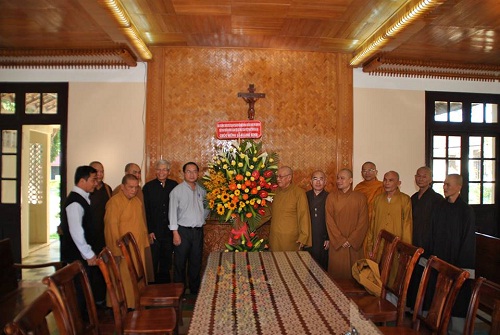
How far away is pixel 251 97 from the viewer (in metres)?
5.06

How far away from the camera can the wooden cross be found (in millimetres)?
5027

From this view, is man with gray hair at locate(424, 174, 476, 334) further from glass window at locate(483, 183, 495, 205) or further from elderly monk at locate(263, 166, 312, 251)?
glass window at locate(483, 183, 495, 205)

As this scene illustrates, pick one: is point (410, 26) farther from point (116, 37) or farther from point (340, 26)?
point (116, 37)

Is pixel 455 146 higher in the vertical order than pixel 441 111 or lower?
lower

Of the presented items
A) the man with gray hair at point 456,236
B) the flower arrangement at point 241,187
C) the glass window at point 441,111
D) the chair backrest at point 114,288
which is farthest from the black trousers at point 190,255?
the glass window at point 441,111

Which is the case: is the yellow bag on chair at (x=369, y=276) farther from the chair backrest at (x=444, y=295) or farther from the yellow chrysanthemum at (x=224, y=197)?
the yellow chrysanthemum at (x=224, y=197)

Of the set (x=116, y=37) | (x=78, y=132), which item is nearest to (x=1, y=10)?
(x=116, y=37)

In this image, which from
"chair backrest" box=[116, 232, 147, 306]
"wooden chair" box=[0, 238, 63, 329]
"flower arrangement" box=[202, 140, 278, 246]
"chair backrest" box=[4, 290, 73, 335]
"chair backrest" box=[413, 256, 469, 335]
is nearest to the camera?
"chair backrest" box=[4, 290, 73, 335]

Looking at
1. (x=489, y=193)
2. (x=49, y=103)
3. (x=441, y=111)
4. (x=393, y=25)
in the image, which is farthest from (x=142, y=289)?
(x=489, y=193)

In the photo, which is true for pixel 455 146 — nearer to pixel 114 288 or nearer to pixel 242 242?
pixel 242 242

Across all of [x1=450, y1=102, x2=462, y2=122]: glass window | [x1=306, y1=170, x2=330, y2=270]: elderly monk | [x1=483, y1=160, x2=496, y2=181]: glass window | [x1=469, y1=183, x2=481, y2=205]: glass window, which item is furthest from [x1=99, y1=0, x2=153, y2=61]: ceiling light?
[x1=483, y1=160, x2=496, y2=181]: glass window

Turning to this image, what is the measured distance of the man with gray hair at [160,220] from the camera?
4.60 m

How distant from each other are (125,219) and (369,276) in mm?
2154

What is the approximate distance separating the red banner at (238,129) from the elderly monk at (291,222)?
3.15 feet
